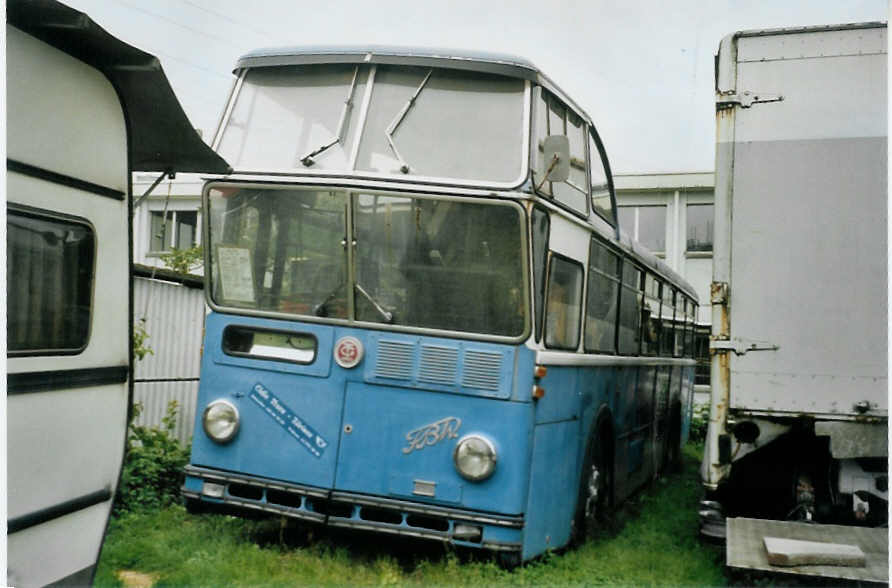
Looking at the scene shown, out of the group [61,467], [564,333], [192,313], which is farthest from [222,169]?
[192,313]

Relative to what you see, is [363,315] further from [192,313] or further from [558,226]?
[192,313]

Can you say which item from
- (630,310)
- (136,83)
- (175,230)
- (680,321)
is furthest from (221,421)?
(680,321)

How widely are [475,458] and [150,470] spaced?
2670mm

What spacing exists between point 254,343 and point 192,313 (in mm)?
2715

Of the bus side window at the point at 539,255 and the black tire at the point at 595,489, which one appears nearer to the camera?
the bus side window at the point at 539,255

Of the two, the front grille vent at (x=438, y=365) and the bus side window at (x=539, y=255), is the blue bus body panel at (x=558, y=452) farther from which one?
the front grille vent at (x=438, y=365)

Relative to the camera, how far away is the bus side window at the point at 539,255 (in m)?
4.96

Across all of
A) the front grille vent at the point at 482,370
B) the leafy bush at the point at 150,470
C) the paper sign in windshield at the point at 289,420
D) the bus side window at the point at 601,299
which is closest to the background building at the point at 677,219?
the bus side window at the point at 601,299

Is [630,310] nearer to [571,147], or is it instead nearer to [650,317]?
[650,317]

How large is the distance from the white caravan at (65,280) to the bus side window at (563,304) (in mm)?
2225

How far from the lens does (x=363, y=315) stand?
5.12m

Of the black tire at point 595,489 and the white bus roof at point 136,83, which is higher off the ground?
the white bus roof at point 136,83

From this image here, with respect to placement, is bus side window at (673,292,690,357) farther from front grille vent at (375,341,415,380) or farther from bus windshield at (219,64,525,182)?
front grille vent at (375,341,415,380)

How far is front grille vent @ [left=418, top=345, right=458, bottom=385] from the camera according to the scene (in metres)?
4.99
